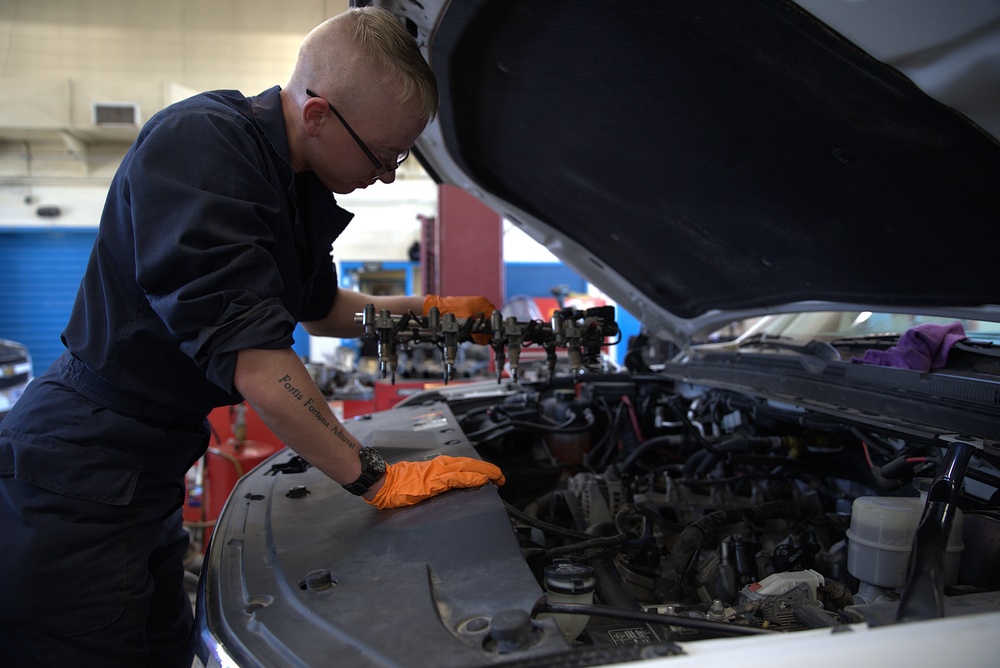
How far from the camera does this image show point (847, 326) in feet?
7.61

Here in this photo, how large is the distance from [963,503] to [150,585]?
177 centimetres

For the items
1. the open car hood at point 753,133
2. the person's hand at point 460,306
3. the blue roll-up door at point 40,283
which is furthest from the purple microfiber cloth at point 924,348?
the blue roll-up door at point 40,283

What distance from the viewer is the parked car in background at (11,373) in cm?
435

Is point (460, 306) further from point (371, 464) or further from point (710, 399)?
point (710, 399)

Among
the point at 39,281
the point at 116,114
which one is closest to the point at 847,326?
Answer: the point at 116,114

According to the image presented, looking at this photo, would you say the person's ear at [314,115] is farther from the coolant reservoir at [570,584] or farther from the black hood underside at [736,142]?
the coolant reservoir at [570,584]

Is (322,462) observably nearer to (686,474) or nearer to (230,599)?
(230,599)

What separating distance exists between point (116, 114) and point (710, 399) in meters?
10.3

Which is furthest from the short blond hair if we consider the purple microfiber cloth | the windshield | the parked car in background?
the parked car in background

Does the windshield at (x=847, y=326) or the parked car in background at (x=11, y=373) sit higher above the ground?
the windshield at (x=847, y=326)

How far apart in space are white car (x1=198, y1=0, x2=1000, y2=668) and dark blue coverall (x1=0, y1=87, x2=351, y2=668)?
22 cm

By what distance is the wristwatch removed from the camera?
1.19 meters

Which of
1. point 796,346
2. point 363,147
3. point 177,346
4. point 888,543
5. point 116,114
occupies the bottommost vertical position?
point 888,543

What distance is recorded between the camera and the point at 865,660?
23.6 inches
